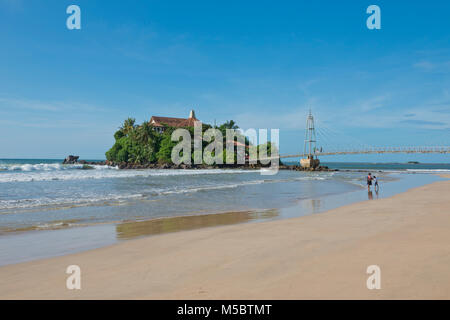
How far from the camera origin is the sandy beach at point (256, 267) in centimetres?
376

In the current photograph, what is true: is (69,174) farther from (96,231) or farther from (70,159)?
(70,159)

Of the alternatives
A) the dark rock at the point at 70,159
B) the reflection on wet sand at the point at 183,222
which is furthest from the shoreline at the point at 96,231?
the dark rock at the point at 70,159

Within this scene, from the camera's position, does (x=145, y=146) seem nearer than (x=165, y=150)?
No

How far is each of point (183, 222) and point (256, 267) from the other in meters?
5.46

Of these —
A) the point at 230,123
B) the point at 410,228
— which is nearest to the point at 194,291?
the point at 410,228

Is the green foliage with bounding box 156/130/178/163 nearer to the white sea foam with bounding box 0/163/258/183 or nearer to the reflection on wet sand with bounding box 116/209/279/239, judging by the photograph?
the white sea foam with bounding box 0/163/258/183

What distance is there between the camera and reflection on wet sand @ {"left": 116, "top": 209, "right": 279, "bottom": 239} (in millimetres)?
8305

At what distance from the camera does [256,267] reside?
4.72 m

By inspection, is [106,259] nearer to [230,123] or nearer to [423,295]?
[423,295]

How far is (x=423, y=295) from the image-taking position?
3.48 m

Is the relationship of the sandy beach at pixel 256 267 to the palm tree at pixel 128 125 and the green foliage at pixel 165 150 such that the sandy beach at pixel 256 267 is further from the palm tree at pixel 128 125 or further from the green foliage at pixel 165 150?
the palm tree at pixel 128 125

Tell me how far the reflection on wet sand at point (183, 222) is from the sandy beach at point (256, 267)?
3.10 feet

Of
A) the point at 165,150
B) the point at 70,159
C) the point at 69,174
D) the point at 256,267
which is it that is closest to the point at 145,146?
the point at 165,150
